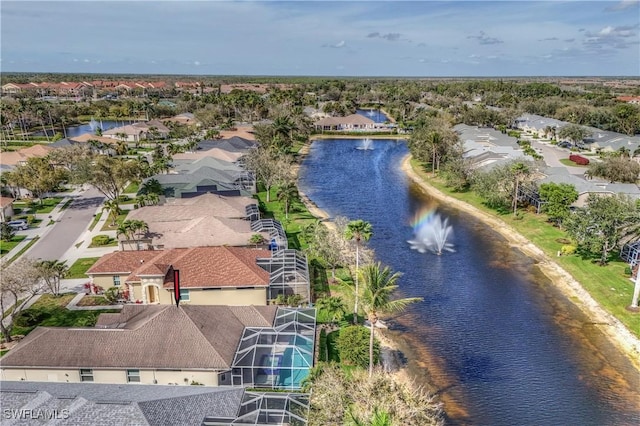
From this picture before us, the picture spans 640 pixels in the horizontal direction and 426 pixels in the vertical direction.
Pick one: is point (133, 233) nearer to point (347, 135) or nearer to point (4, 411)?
point (4, 411)

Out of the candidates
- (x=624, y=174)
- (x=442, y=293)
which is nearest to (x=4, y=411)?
(x=442, y=293)

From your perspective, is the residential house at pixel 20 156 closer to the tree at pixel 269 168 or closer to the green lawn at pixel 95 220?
the green lawn at pixel 95 220

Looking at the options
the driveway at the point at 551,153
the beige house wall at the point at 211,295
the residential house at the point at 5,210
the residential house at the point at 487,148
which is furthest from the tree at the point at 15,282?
the driveway at the point at 551,153

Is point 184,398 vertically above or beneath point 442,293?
above

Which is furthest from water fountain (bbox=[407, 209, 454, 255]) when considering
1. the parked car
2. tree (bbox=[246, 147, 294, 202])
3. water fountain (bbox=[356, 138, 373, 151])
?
water fountain (bbox=[356, 138, 373, 151])

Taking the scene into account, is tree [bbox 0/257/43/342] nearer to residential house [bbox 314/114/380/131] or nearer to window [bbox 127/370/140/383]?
window [bbox 127/370/140/383]

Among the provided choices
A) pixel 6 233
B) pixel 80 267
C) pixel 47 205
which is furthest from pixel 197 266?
pixel 47 205
